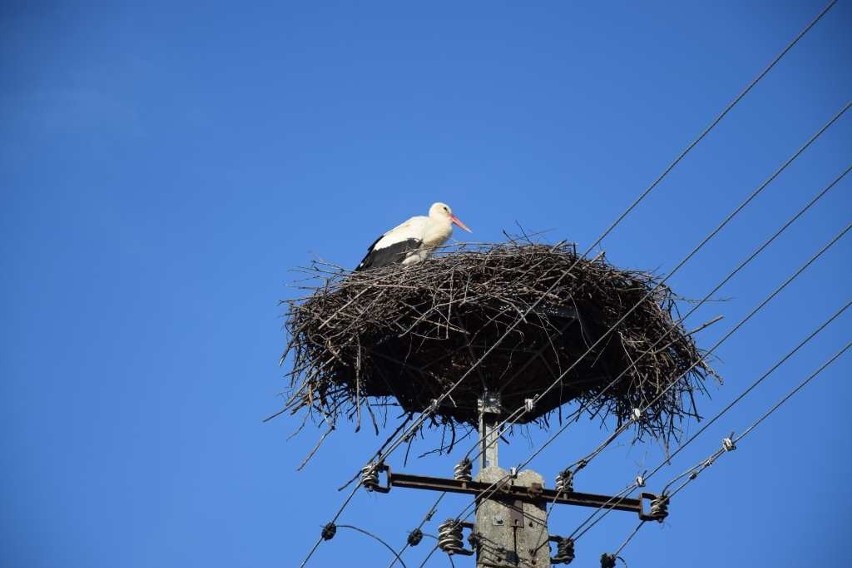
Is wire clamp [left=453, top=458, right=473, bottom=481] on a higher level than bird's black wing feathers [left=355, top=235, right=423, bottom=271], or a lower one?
lower

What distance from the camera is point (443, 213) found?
1330 cm

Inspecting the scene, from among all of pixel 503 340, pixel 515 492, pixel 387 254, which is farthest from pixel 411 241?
pixel 515 492

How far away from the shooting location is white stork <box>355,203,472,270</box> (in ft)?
39.2

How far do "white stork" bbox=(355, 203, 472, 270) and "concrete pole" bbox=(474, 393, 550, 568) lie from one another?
3459 mm

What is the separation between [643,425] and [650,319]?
2.95ft

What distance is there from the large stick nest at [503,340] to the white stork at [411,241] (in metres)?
1.63

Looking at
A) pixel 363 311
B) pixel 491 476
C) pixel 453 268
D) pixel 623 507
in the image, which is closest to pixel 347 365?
pixel 363 311

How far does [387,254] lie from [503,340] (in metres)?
2.60

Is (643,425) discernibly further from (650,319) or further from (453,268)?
(453,268)

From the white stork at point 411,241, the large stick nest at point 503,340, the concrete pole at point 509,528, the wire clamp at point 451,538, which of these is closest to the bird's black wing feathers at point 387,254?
the white stork at point 411,241

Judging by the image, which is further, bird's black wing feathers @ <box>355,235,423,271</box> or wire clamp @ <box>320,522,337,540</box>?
bird's black wing feathers @ <box>355,235,423,271</box>

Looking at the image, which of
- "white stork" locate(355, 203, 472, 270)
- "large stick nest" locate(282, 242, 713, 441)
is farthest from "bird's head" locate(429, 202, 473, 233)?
"large stick nest" locate(282, 242, 713, 441)

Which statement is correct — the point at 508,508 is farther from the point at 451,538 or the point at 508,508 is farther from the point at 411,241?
the point at 411,241

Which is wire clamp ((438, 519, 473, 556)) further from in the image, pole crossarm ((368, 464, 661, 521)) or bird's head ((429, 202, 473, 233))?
bird's head ((429, 202, 473, 233))
